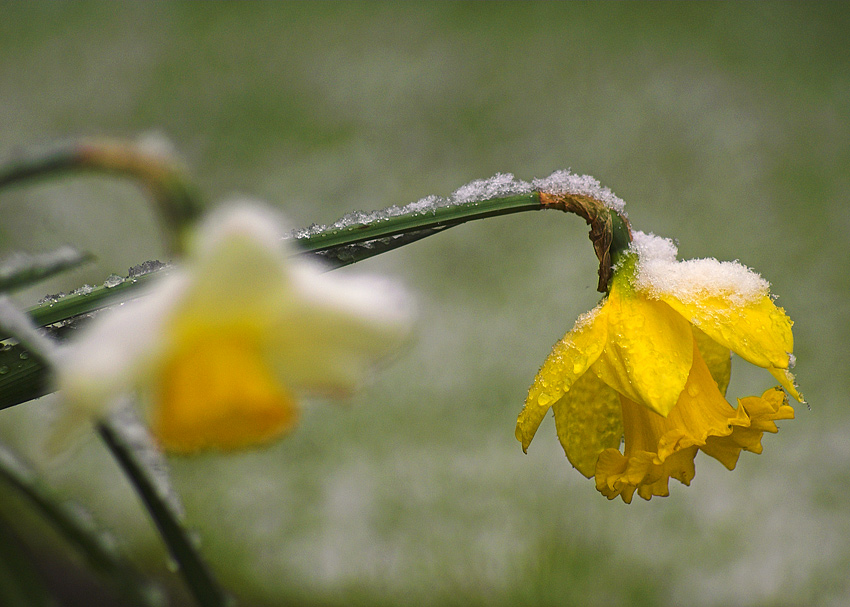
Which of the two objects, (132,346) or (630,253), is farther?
(630,253)

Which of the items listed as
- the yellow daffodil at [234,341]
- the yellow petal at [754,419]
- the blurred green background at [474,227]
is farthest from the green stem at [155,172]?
the blurred green background at [474,227]

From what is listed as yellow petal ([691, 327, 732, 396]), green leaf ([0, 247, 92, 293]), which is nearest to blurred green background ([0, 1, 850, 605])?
yellow petal ([691, 327, 732, 396])

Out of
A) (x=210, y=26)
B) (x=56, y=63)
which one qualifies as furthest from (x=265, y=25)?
(x=56, y=63)

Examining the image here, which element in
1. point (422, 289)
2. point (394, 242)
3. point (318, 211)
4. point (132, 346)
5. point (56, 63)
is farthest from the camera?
point (56, 63)

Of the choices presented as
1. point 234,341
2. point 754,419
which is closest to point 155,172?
point 234,341

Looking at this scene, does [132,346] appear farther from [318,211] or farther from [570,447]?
[318,211]

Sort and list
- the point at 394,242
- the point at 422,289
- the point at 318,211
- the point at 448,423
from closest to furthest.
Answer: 1. the point at 394,242
2. the point at 448,423
3. the point at 422,289
4. the point at 318,211

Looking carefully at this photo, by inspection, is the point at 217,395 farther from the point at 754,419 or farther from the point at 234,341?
the point at 754,419
